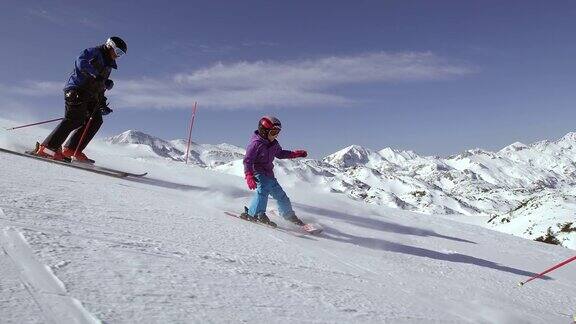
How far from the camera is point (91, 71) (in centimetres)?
962

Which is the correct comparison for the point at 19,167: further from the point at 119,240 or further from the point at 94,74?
the point at 119,240

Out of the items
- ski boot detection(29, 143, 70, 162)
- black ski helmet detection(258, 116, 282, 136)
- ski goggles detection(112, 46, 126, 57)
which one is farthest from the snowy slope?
ski goggles detection(112, 46, 126, 57)

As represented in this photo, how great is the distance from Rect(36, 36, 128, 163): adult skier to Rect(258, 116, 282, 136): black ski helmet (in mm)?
3851

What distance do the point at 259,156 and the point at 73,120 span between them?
461 centimetres

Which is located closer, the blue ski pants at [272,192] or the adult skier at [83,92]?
the blue ski pants at [272,192]

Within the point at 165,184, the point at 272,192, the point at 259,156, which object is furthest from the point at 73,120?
the point at 272,192

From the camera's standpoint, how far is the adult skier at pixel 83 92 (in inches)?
381

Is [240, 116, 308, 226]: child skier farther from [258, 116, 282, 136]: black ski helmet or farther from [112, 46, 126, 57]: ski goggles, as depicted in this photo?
[112, 46, 126, 57]: ski goggles

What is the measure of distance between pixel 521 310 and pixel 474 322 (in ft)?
3.98

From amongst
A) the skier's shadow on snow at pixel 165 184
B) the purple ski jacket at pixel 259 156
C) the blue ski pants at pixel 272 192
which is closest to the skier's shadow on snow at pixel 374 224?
the blue ski pants at pixel 272 192

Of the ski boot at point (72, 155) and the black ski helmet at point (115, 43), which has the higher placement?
the black ski helmet at point (115, 43)

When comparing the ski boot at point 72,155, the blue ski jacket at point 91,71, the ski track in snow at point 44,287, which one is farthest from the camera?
the ski boot at point 72,155

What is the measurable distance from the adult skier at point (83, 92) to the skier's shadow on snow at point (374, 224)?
17.0ft

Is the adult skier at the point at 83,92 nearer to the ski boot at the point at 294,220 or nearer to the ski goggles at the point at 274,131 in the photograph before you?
the ski goggles at the point at 274,131
